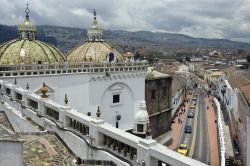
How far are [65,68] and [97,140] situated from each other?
1888cm

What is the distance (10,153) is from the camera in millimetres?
8461

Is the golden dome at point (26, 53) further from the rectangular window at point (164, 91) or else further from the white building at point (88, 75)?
the rectangular window at point (164, 91)

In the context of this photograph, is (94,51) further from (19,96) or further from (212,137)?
(212,137)

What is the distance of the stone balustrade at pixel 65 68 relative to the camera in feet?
89.0

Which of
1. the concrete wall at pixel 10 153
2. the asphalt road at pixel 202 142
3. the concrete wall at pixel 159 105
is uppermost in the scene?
the concrete wall at pixel 10 153

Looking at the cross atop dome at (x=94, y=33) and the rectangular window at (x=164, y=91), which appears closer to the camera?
the cross atop dome at (x=94, y=33)

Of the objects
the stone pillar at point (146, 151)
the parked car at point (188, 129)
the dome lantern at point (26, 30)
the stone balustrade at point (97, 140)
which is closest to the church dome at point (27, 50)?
the dome lantern at point (26, 30)

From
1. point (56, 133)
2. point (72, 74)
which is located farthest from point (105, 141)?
point (72, 74)

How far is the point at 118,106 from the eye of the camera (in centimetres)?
3528

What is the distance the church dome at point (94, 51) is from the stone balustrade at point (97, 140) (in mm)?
Answer: 17239

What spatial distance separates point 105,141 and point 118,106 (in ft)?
75.7

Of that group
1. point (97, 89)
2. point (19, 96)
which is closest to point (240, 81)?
point (97, 89)

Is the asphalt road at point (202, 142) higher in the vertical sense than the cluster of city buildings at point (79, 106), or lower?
lower

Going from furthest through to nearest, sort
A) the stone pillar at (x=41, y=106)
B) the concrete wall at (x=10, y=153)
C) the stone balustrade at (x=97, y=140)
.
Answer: the stone pillar at (x=41, y=106), the stone balustrade at (x=97, y=140), the concrete wall at (x=10, y=153)
